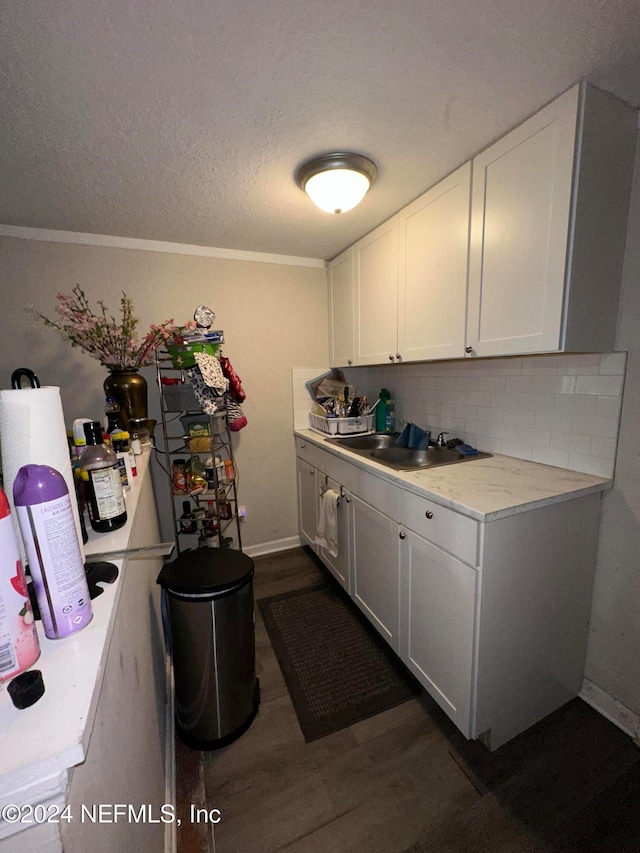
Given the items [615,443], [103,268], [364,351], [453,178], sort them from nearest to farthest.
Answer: [615,443] < [453,178] < [103,268] < [364,351]

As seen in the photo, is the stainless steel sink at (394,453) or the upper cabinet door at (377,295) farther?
the upper cabinet door at (377,295)

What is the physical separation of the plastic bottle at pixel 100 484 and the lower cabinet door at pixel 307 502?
1561 mm

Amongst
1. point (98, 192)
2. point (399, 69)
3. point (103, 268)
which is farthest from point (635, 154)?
point (103, 268)

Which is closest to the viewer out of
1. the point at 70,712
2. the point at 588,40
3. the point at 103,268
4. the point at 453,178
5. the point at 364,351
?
the point at 70,712

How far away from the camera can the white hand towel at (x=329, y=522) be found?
1993 millimetres

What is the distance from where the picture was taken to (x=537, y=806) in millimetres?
1077

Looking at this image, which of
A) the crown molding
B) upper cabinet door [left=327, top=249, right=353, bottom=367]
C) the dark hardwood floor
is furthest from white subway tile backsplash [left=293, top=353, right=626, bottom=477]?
the crown molding

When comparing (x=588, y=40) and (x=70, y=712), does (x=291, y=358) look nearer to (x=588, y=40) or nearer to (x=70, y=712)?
(x=588, y=40)

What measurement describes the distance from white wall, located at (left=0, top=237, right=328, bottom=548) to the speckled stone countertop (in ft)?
3.80

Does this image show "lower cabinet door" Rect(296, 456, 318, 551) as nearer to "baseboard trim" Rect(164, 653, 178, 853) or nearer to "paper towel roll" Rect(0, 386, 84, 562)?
"baseboard trim" Rect(164, 653, 178, 853)

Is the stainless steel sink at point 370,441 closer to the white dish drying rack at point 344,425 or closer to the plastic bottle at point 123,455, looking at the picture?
the white dish drying rack at point 344,425

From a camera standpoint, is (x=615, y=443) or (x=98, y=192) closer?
(x=615, y=443)

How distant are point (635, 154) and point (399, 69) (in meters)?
0.88

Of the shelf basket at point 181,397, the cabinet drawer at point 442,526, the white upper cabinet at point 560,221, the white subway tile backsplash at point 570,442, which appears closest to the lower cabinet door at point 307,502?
the shelf basket at point 181,397
